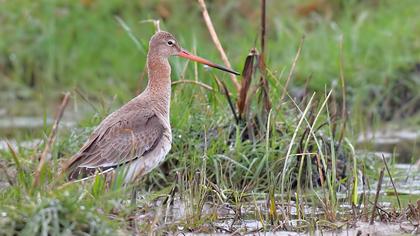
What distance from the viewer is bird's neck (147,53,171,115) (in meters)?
7.26

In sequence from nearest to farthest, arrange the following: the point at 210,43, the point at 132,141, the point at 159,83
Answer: the point at 132,141
the point at 159,83
the point at 210,43

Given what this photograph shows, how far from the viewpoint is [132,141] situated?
6828 millimetres

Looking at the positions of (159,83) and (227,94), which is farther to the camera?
(227,94)

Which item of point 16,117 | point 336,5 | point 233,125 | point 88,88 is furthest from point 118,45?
point 233,125

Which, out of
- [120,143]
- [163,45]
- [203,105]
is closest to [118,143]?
[120,143]

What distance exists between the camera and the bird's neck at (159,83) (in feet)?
23.8

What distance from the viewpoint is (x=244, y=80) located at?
7648 millimetres

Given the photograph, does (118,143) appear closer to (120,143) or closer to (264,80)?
(120,143)

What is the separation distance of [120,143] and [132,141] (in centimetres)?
9

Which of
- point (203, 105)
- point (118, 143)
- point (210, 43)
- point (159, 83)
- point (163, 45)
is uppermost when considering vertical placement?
Answer: point (210, 43)

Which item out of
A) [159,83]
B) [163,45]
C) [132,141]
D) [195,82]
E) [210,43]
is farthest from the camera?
[210,43]

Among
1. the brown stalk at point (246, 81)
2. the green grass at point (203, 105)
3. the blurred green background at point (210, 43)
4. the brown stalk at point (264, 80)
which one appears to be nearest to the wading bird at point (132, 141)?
the green grass at point (203, 105)

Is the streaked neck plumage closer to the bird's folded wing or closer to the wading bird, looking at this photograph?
the wading bird

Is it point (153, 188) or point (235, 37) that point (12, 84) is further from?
point (153, 188)
